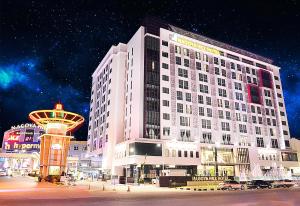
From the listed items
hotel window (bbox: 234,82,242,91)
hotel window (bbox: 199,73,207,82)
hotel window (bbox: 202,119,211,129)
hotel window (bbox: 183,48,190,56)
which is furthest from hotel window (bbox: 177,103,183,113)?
hotel window (bbox: 234,82,242,91)

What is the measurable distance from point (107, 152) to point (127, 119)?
1185 cm

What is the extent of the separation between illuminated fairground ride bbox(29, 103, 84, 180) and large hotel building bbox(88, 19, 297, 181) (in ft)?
49.0

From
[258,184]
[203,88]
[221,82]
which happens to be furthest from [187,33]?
[258,184]

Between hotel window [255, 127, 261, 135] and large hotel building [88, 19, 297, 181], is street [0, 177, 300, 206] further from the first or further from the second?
hotel window [255, 127, 261, 135]

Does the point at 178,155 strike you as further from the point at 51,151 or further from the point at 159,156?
the point at 51,151

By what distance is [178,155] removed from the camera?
218 feet

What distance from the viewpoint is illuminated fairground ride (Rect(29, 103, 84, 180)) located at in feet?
187

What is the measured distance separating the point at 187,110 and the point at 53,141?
34931 mm

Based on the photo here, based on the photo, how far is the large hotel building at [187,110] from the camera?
66.4m

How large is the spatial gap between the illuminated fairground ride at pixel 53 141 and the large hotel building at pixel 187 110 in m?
14.9

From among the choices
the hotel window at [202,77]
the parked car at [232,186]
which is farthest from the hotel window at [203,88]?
the parked car at [232,186]

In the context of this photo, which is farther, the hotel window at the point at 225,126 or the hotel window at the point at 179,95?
the hotel window at the point at 225,126

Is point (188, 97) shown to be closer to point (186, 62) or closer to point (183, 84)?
point (183, 84)

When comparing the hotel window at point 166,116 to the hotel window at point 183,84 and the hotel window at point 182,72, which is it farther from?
the hotel window at point 182,72
